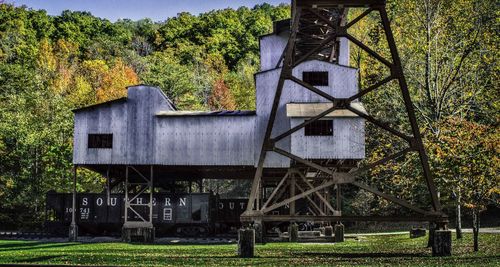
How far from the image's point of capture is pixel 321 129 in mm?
34125

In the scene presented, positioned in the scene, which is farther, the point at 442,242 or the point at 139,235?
the point at 139,235

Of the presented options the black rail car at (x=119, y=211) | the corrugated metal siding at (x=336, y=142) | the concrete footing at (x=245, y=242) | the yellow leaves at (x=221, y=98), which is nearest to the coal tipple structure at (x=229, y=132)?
the corrugated metal siding at (x=336, y=142)

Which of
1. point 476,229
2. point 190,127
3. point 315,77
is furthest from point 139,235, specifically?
point 476,229

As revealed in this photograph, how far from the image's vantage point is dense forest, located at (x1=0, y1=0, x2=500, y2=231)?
28.1 meters

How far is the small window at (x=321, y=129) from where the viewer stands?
112 feet

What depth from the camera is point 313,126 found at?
34250 millimetres

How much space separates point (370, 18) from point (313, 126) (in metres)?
29.7

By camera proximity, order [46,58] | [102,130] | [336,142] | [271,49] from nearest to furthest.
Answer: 1. [336,142]
2. [102,130]
3. [271,49]
4. [46,58]

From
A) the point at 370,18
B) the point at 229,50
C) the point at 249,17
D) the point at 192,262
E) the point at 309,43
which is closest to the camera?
the point at 192,262

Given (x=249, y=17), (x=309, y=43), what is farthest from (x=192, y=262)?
(x=249, y=17)

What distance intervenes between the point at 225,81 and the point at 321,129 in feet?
157

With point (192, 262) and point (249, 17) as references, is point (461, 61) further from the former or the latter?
point (249, 17)

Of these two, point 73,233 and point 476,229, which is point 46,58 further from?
point 476,229

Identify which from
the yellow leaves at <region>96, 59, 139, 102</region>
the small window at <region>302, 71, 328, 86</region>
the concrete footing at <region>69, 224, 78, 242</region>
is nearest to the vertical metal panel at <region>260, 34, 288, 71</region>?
the small window at <region>302, 71, 328, 86</region>
